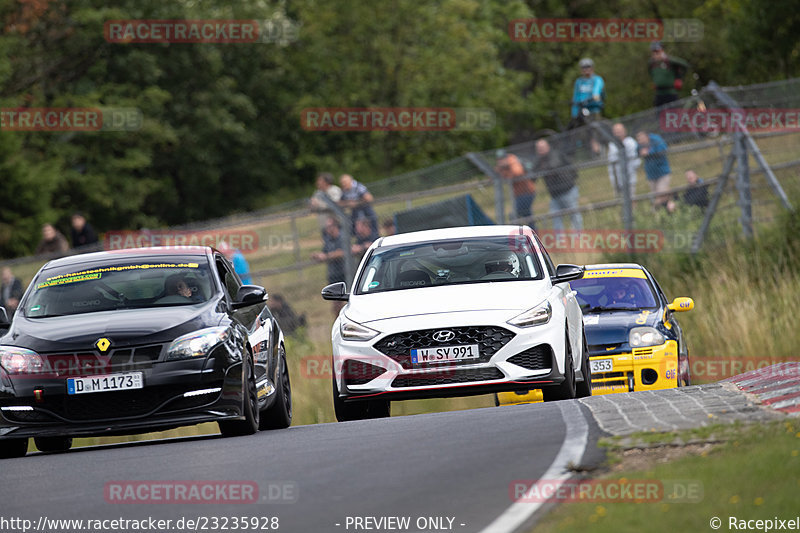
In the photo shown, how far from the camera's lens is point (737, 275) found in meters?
21.6

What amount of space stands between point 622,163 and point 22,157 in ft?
95.3

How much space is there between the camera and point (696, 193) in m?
23.9

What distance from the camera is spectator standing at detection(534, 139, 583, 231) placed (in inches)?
964

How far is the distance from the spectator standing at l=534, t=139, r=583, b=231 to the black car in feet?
39.9

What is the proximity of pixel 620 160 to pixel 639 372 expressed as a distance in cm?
784

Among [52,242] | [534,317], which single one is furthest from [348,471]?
[52,242]

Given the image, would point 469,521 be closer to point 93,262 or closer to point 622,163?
point 93,262

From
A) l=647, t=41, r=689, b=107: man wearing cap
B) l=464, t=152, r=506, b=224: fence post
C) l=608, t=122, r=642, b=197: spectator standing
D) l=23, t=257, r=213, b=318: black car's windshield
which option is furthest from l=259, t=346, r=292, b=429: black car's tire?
l=647, t=41, r=689, b=107: man wearing cap

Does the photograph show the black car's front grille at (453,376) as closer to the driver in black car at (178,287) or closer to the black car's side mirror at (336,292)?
the black car's side mirror at (336,292)

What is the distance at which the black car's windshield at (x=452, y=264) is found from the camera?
14227mm

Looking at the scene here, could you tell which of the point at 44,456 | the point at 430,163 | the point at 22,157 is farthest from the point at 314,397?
the point at 430,163

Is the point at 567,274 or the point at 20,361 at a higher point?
the point at 567,274

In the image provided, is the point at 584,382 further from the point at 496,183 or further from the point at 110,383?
the point at 496,183

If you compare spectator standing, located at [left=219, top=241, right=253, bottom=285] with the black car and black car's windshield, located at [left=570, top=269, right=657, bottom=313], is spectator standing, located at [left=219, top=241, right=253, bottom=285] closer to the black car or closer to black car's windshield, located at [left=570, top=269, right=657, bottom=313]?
black car's windshield, located at [left=570, top=269, right=657, bottom=313]
